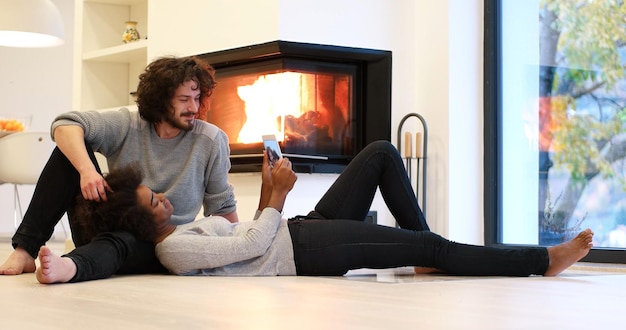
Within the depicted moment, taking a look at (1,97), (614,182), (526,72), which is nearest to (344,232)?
(614,182)

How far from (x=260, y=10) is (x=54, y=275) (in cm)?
282

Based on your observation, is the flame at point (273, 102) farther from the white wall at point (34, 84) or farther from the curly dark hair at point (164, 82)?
the white wall at point (34, 84)

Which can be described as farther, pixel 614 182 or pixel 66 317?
pixel 614 182

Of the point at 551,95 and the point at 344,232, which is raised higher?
the point at 551,95

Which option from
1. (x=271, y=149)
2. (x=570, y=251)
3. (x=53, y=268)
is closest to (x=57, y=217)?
(x=53, y=268)

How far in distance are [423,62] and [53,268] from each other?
319cm

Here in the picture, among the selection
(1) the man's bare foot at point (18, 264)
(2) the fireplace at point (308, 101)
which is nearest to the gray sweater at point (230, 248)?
(1) the man's bare foot at point (18, 264)

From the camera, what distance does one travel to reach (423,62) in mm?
5355

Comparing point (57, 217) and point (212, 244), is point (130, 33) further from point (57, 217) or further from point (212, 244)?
point (212, 244)

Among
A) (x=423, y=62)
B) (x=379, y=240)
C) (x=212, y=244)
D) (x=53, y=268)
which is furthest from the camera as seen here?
(x=423, y=62)

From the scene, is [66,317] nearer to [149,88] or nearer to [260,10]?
[149,88]

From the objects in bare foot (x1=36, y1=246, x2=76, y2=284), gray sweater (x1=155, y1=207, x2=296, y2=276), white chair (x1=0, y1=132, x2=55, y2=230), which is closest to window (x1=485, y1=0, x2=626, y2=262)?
gray sweater (x1=155, y1=207, x2=296, y2=276)

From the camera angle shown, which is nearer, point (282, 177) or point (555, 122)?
point (282, 177)

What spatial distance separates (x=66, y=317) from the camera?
1877 millimetres
